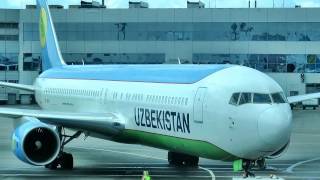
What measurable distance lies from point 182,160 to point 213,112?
9026 millimetres

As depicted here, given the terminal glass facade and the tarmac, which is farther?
the terminal glass facade

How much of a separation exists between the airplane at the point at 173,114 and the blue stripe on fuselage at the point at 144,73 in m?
0.05

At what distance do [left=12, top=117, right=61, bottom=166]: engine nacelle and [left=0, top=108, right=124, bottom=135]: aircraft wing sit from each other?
48.3 inches

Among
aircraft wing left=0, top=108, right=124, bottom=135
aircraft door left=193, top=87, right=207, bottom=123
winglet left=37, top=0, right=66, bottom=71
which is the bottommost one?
aircraft wing left=0, top=108, right=124, bottom=135

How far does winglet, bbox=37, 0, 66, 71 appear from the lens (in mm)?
40812

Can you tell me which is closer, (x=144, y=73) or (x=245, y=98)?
(x=245, y=98)

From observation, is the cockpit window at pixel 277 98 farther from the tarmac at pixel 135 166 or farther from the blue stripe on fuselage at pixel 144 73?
the tarmac at pixel 135 166

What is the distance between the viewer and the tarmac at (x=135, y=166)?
1011 inches

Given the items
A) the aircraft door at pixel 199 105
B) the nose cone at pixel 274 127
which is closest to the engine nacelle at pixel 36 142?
the aircraft door at pixel 199 105

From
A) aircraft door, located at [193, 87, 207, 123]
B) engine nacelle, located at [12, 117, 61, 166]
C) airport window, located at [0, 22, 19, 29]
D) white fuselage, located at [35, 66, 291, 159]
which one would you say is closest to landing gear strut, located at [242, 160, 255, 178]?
white fuselage, located at [35, 66, 291, 159]

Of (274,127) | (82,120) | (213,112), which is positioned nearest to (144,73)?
(82,120)

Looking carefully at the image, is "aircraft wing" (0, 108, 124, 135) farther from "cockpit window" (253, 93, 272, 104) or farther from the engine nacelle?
"cockpit window" (253, 93, 272, 104)

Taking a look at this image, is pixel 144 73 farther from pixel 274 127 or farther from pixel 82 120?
pixel 274 127

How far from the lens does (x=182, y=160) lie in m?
28.6
